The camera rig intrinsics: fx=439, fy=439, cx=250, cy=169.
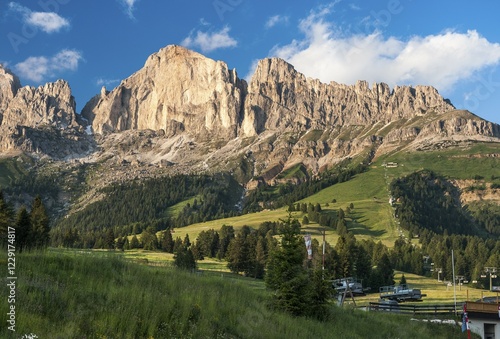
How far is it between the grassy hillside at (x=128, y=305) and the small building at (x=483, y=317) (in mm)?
27227

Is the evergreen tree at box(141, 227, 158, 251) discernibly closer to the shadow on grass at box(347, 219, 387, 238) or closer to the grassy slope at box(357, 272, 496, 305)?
the grassy slope at box(357, 272, 496, 305)

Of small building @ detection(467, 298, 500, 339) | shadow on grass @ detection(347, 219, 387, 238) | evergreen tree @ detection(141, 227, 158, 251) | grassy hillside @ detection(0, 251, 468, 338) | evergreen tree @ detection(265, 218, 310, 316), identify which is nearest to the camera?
grassy hillside @ detection(0, 251, 468, 338)

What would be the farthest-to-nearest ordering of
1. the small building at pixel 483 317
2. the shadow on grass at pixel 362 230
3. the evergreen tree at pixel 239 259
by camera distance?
the shadow on grass at pixel 362 230 → the evergreen tree at pixel 239 259 → the small building at pixel 483 317

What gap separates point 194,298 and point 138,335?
423 centimetres

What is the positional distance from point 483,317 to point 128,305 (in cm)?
3994

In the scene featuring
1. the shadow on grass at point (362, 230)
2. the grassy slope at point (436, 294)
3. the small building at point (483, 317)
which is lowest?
the grassy slope at point (436, 294)

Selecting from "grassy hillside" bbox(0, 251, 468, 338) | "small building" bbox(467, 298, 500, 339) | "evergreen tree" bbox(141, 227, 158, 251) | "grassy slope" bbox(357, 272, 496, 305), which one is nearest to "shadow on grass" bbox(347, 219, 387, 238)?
"grassy slope" bbox(357, 272, 496, 305)

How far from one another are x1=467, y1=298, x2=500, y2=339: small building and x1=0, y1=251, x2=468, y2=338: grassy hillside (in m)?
27.2

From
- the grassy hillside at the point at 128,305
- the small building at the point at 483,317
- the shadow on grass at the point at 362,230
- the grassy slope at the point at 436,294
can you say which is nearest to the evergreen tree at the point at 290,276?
the grassy hillside at the point at 128,305

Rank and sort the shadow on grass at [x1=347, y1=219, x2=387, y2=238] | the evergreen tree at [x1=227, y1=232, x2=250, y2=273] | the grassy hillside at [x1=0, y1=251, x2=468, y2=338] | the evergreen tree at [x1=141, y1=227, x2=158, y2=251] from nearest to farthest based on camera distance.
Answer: the grassy hillside at [x1=0, y1=251, x2=468, y2=338]
the evergreen tree at [x1=227, y1=232, x2=250, y2=273]
the evergreen tree at [x1=141, y1=227, x2=158, y2=251]
the shadow on grass at [x1=347, y1=219, x2=387, y2=238]

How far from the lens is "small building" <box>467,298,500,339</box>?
4141 cm

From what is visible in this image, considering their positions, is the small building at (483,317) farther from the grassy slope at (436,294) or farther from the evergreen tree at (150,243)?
the evergreen tree at (150,243)

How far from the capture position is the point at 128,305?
1259 cm

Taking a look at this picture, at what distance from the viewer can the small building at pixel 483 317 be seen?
4141 cm
